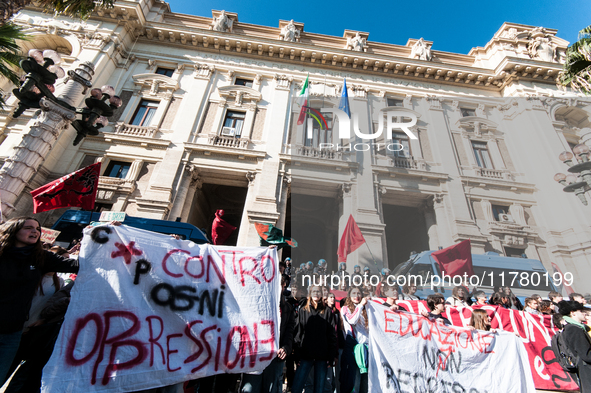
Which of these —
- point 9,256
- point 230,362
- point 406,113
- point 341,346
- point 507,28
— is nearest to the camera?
point 9,256

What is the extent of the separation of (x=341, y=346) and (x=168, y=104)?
50.3ft

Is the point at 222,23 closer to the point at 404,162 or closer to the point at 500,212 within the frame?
the point at 404,162

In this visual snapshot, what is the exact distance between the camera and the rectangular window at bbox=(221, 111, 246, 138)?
14.5m

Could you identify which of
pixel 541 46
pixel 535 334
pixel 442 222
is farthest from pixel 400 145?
pixel 541 46

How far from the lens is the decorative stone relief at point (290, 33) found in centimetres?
1805

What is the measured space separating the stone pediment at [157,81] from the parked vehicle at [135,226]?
8843 millimetres

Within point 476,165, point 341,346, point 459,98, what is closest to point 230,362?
point 341,346

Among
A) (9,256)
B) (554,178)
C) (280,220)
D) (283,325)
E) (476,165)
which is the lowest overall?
(283,325)

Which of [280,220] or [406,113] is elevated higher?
[406,113]

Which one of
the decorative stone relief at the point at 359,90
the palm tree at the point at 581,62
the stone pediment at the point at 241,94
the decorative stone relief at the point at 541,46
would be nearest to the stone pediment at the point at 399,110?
the decorative stone relief at the point at 359,90

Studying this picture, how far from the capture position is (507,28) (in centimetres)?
1883

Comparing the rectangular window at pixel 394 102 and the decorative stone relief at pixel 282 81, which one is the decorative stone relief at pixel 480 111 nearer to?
the rectangular window at pixel 394 102

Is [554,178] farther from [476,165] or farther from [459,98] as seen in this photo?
[459,98]

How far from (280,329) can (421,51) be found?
68.8 feet
